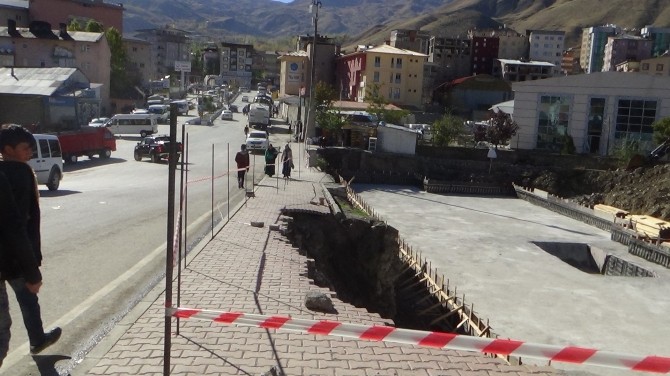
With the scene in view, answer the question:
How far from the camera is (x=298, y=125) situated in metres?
54.6

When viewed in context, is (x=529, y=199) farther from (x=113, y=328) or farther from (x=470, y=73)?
(x=470, y=73)

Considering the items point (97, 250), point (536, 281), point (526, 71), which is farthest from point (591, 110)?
point (526, 71)

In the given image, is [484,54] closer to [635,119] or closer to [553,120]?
[553,120]

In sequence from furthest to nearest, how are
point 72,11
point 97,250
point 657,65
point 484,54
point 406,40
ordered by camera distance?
point 406,40 < point 484,54 < point 72,11 < point 657,65 < point 97,250

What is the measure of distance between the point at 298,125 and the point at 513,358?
46.1 meters

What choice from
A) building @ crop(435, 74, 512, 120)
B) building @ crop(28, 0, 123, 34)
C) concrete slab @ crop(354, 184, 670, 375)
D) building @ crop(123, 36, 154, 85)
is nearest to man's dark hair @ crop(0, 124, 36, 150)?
concrete slab @ crop(354, 184, 670, 375)

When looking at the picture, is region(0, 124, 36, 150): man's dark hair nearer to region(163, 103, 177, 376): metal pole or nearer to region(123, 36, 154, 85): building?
region(163, 103, 177, 376): metal pole

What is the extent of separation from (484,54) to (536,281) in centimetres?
8799

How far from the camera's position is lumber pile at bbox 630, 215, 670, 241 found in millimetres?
26734

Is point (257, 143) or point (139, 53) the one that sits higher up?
point (139, 53)

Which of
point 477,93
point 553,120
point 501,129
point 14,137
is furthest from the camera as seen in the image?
point 477,93

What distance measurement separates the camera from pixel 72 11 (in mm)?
100625

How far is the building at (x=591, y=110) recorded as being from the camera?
45812 millimetres

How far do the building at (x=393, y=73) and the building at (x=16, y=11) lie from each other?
5072cm
